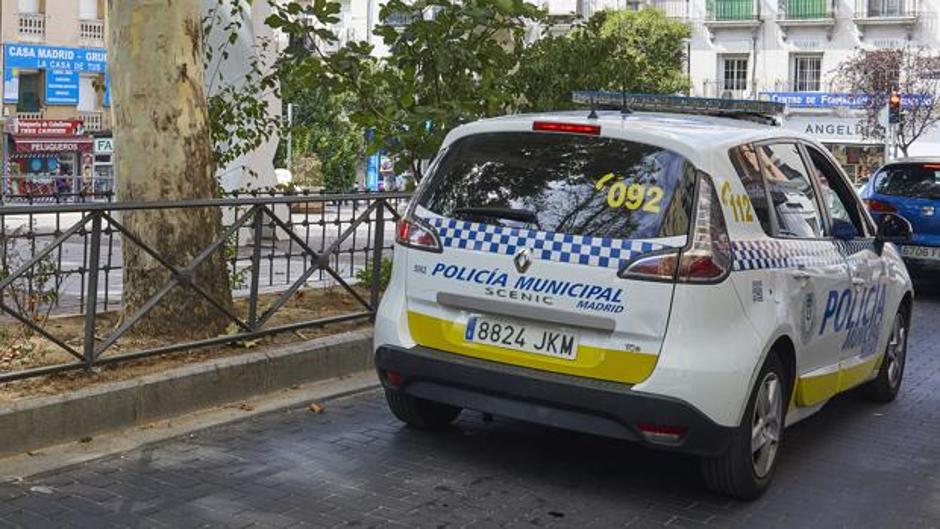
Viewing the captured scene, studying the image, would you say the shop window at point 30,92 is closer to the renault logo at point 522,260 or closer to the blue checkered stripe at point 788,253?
the blue checkered stripe at point 788,253

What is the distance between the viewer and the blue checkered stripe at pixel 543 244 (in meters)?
4.86

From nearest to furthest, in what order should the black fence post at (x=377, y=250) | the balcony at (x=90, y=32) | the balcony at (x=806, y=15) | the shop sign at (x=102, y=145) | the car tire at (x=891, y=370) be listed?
1. the car tire at (x=891, y=370)
2. the black fence post at (x=377, y=250)
3. the shop sign at (x=102, y=145)
4. the balcony at (x=90, y=32)
5. the balcony at (x=806, y=15)

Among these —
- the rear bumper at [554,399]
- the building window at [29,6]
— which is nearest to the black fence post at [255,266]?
the rear bumper at [554,399]

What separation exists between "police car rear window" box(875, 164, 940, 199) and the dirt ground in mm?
7796

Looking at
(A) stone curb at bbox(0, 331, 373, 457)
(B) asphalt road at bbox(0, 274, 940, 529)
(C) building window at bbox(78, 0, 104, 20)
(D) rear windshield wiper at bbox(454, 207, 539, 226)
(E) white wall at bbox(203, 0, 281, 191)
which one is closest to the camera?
(B) asphalt road at bbox(0, 274, 940, 529)

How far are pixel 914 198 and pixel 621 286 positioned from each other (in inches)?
379

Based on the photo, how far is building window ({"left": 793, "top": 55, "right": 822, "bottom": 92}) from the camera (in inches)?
1976

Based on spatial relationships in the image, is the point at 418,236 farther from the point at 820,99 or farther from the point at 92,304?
the point at 820,99

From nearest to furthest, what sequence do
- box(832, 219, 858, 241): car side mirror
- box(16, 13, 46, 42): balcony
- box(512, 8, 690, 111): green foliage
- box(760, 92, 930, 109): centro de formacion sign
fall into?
box(832, 219, 858, 241): car side mirror → box(512, 8, 690, 111): green foliage → box(16, 13, 46, 42): balcony → box(760, 92, 930, 109): centro de formacion sign

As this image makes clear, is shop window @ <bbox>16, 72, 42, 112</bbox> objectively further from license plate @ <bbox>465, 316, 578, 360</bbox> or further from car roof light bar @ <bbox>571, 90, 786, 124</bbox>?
license plate @ <bbox>465, 316, 578, 360</bbox>

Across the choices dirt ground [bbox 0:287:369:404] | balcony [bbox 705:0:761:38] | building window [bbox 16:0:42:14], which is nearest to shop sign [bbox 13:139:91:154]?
building window [bbox 16:0:42:14]

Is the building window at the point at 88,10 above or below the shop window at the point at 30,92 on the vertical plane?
above

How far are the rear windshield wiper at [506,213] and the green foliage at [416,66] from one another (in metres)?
3.70

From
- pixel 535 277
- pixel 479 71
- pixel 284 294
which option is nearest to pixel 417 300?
pixel 535 277
